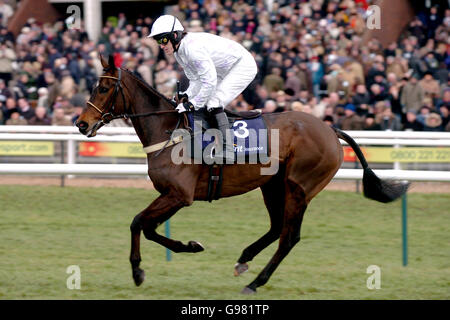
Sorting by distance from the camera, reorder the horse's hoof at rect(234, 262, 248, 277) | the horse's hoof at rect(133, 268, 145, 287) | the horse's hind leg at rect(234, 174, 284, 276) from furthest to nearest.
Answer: the horse's hind leg at rect(234, 174, 284, 276)
the horse's hoof at rect(234, 262, 248, 277)
the horse's hoof at rect(133, 268, 145, 287)

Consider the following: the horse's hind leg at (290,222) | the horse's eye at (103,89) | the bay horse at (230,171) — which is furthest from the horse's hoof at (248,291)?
the horse's eye at (103,89)

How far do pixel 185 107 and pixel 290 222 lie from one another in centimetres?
112

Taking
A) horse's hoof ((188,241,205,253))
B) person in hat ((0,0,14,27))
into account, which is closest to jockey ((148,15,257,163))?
horse's hoof ((188,241,205,253))

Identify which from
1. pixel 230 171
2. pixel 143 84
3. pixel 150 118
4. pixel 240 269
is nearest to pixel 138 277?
pixel 240 269

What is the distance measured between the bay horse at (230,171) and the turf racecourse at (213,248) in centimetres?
29

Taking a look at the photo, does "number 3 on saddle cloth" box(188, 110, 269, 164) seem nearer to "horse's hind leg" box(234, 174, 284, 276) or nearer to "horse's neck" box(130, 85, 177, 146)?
"horse's neck" box(130, 85, 177, 146)

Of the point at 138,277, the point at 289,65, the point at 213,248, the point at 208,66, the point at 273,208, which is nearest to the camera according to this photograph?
the point at 138,277

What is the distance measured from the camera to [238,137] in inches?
254

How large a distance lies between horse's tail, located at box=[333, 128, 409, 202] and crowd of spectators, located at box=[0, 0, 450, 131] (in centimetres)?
416

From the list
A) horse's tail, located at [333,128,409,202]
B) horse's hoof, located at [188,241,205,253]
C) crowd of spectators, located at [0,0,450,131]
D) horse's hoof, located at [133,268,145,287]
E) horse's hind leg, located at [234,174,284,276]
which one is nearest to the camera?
horse's hoof, located at [133,268,145,287]

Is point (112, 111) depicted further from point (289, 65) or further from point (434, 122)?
point (289, 65)

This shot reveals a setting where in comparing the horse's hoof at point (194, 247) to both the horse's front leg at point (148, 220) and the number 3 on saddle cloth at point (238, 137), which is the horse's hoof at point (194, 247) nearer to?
the horse's front leg at point (148, 220)

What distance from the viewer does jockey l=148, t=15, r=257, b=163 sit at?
20.5 ft

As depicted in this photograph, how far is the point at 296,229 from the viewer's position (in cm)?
659
